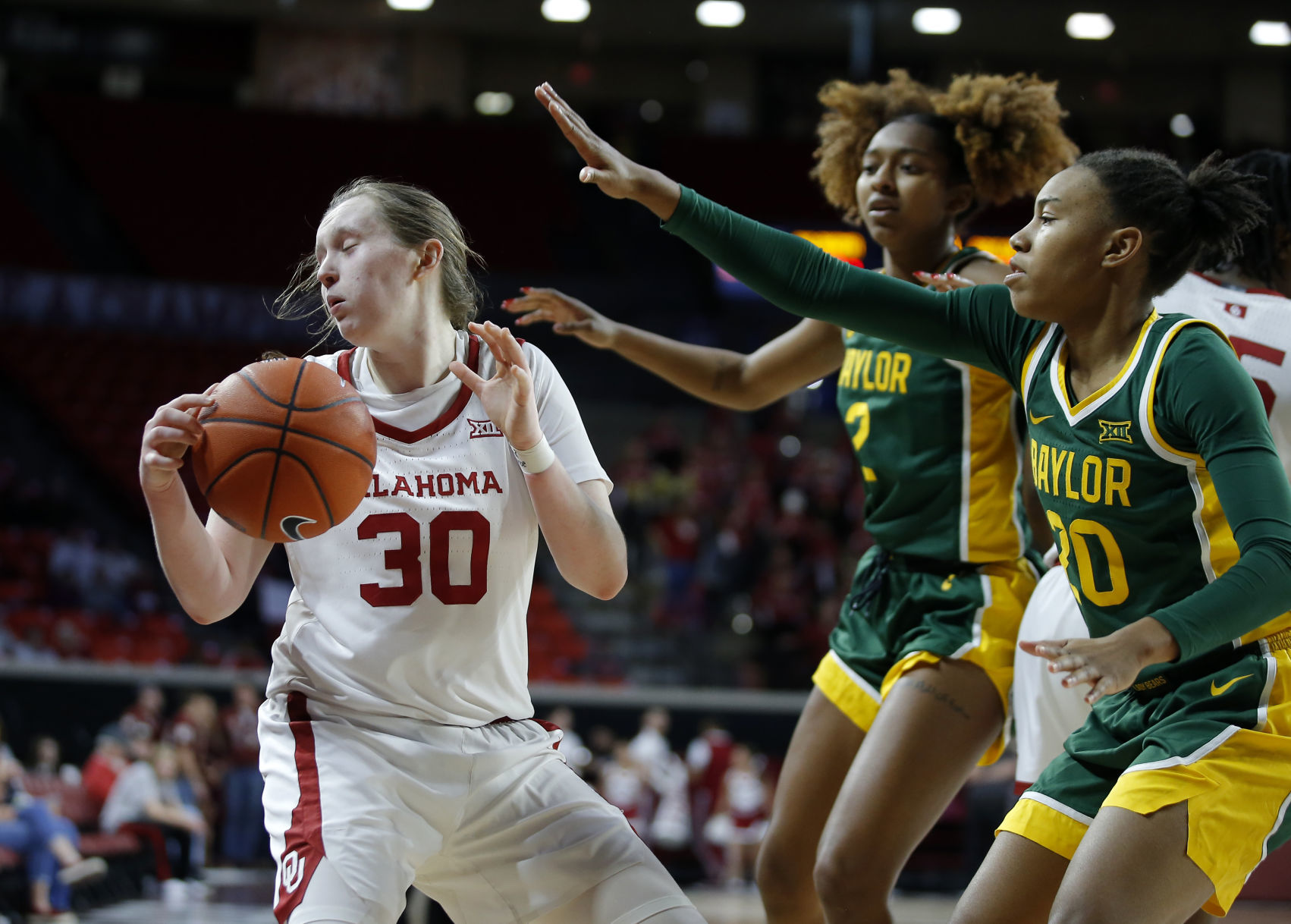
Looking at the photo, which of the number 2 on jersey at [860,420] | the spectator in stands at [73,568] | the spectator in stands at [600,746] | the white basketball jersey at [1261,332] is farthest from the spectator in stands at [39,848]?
the white basketball jersey at [1261,332]

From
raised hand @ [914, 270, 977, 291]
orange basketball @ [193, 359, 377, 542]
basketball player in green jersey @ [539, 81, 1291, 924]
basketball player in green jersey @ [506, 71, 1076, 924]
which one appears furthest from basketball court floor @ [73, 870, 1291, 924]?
basketball player in green jersey @ [539, 81, 1291, 924]

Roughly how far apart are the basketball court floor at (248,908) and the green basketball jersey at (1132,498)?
4.32 metres

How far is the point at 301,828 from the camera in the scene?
7.71 feet

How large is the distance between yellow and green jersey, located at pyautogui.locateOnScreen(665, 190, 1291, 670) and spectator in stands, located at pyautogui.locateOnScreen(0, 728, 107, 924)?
645cm

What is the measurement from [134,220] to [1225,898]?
18230mm

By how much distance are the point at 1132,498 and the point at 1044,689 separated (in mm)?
872

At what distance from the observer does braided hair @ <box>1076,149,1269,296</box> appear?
2.46 m

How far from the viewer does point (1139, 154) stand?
2.53 meters

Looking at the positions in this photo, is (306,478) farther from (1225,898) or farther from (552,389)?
(1225,898)

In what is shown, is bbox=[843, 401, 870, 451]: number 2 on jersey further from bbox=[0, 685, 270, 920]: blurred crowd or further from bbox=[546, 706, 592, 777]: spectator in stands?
bbox=[0, 685, 270, 920]: blurred crowd

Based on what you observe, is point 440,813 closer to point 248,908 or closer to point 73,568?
point 248,908

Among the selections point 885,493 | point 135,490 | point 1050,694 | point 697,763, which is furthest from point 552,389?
point 135,490

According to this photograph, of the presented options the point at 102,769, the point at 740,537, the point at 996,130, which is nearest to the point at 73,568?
the point at 102,769

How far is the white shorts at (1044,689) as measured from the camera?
9.93ft
